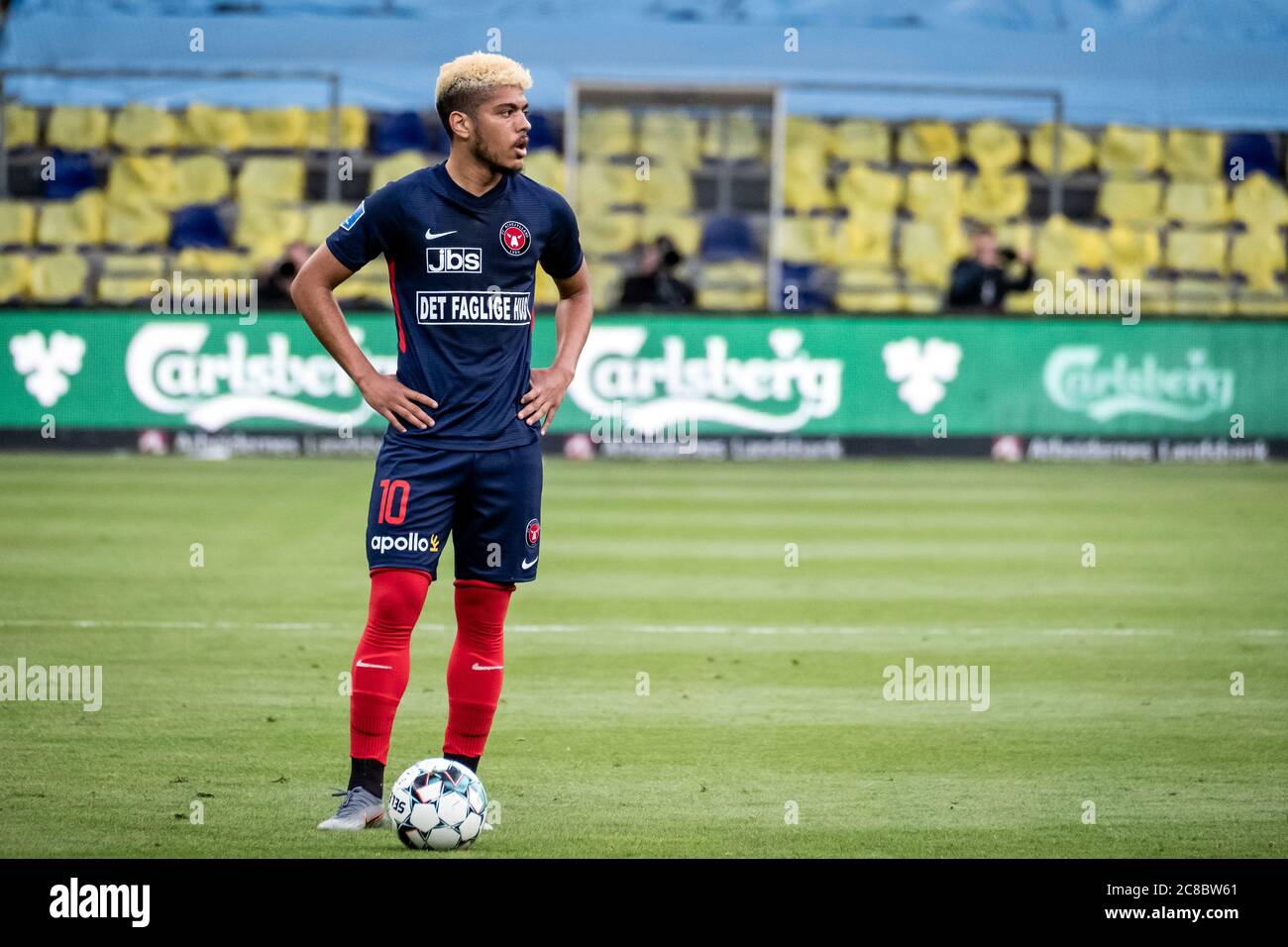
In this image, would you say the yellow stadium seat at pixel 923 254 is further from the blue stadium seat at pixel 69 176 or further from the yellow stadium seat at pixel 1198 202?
the blue stadium seat at pixel 69 176

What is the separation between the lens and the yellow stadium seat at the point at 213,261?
84.2 feet

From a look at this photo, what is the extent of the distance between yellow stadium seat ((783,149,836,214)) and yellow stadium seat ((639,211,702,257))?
73.8 inches

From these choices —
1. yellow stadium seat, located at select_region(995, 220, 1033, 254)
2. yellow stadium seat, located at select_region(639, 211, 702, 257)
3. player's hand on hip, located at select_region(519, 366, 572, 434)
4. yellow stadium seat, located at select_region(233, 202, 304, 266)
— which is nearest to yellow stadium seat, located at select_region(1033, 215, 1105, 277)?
yellow stadium seat, located at select_region(995, 220, 1033, 254)

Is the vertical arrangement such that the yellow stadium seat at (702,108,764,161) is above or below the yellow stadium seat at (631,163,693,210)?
above

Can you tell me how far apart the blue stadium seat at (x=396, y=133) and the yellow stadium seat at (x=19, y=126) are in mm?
4300

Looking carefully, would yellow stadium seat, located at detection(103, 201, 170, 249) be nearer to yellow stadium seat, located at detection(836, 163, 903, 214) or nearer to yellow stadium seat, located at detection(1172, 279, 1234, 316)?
yellow stadium seat, located at detection(836, 163, 903, 214)

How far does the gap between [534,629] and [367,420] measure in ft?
33.9

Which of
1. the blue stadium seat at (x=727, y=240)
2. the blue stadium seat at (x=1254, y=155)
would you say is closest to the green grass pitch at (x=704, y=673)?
the blue stadium seat at (x=727, y=240)

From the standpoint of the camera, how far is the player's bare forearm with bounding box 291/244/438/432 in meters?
6.45

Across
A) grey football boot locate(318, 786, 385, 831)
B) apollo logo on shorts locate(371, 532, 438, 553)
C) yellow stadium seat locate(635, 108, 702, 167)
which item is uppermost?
yellow stadium seat locate(635, 108, 702, 167)

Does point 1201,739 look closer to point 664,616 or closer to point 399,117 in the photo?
point 664,616

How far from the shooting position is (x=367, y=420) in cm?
2100

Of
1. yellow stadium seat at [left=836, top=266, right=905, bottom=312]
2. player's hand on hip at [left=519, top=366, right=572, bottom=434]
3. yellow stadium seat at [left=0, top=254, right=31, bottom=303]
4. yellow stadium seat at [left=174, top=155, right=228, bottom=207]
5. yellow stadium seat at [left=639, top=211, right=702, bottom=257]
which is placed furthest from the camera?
yellow stadium seat at [left=174, top=155, right=228, bottom=207]

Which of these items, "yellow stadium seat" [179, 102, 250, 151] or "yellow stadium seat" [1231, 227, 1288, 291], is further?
"yellow stadium seat" [179, 102, 250, 151]
